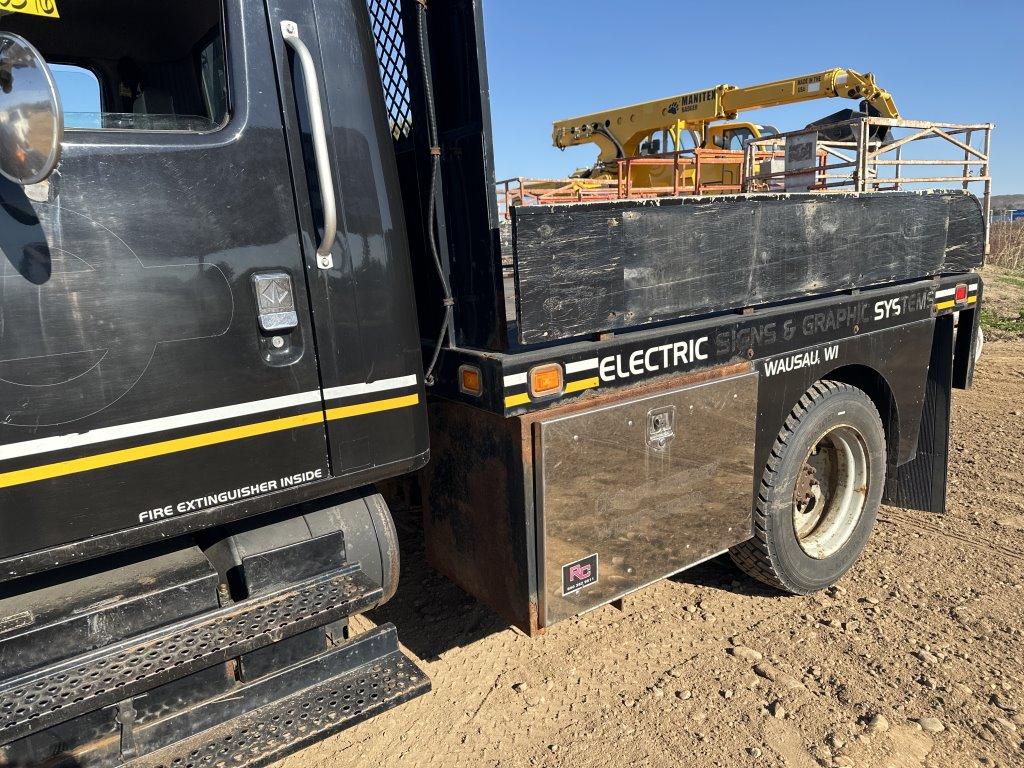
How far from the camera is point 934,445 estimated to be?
13.1 ft

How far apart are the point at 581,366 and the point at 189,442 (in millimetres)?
1130

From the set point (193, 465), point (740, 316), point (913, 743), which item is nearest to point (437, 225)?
point (193, 465)

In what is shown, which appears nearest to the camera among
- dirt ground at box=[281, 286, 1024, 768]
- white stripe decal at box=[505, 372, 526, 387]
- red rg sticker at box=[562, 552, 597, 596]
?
white stripe decal at box=[505, 372, 526, 387]

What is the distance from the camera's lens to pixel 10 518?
1601mm

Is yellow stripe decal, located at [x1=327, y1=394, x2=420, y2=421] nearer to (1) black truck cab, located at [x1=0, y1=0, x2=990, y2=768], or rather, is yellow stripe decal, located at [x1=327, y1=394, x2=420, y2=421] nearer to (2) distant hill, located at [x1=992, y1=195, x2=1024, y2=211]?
(1) black truck cab, located at [x1=0, y1=0, x2=990, y2=768]

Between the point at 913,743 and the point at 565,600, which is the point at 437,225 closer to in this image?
the point at 565,600

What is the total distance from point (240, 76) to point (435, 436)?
1.26 meters

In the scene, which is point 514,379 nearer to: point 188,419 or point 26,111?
point 188,419

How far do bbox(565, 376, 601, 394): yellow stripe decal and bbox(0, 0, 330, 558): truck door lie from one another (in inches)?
29.3

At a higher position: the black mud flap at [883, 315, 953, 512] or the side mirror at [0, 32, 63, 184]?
the side mirror at [0, 32, 63, 184]

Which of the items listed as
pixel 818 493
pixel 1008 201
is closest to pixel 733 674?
pixel 818 493

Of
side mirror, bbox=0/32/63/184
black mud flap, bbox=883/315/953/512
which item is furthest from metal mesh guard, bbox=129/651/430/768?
black mud flap, bbox=883/315/953/512

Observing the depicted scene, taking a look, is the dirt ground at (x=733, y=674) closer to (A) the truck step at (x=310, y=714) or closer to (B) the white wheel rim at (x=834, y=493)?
(B) the white wheel rim at (x=834, y=493)

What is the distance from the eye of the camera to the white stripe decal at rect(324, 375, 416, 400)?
1.98 meters
